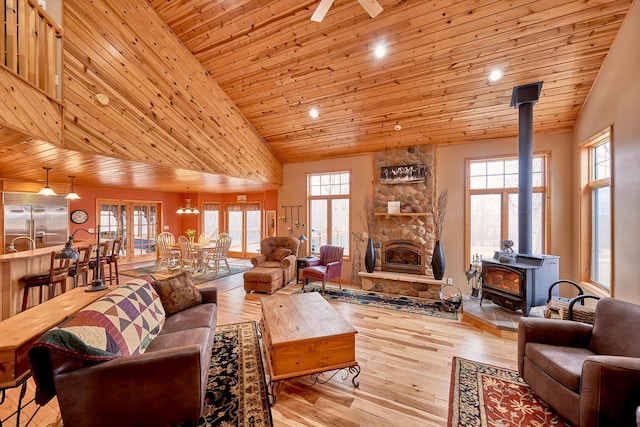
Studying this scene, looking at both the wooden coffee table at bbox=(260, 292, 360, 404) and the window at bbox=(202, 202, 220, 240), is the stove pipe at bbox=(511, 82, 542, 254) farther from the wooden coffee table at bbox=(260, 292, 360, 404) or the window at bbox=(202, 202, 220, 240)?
the window at bbox=(202, 202, 220, 240)

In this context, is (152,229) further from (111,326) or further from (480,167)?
(480,167)

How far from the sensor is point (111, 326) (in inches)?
73.2

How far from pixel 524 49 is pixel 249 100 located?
434 cm

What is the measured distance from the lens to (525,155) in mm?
3680

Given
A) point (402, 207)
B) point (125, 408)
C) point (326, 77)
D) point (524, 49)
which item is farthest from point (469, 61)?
point (125, 408)

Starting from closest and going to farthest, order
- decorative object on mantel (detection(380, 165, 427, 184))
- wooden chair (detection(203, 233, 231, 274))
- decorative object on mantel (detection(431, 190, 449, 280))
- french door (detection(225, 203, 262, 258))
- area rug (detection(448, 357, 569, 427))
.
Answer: area rug (detection(448, 357, 569, 427)), decorative object on mantel (detection(431, 190, 449, 280)), decorative object on mantel (detection(380, 165, 427, 184)), wooden chair (detection(203, 233, 231, 274)), french door (detection(225, 203, 262, 258))

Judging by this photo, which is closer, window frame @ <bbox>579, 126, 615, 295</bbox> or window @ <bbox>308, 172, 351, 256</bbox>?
window frame @ <bbox>579, 126, 615, 295</bbox>

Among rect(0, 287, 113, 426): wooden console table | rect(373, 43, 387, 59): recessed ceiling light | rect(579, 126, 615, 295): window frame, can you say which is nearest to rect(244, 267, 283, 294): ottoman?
rect(0, 287, 113, 426): wooden console table

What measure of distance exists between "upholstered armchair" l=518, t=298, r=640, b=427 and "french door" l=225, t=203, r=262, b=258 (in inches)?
293

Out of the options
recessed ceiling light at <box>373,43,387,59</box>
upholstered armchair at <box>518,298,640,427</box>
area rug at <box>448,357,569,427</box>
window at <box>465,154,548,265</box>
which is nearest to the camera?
upholstered armchair at <box>518,298,640,427</box>

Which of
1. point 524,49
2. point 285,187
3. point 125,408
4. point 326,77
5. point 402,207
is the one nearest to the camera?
point 125,408

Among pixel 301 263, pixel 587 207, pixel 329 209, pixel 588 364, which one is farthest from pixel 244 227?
pixel 588 364

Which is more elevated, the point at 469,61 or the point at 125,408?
the point at 469,61

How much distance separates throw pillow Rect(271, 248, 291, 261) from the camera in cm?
582
